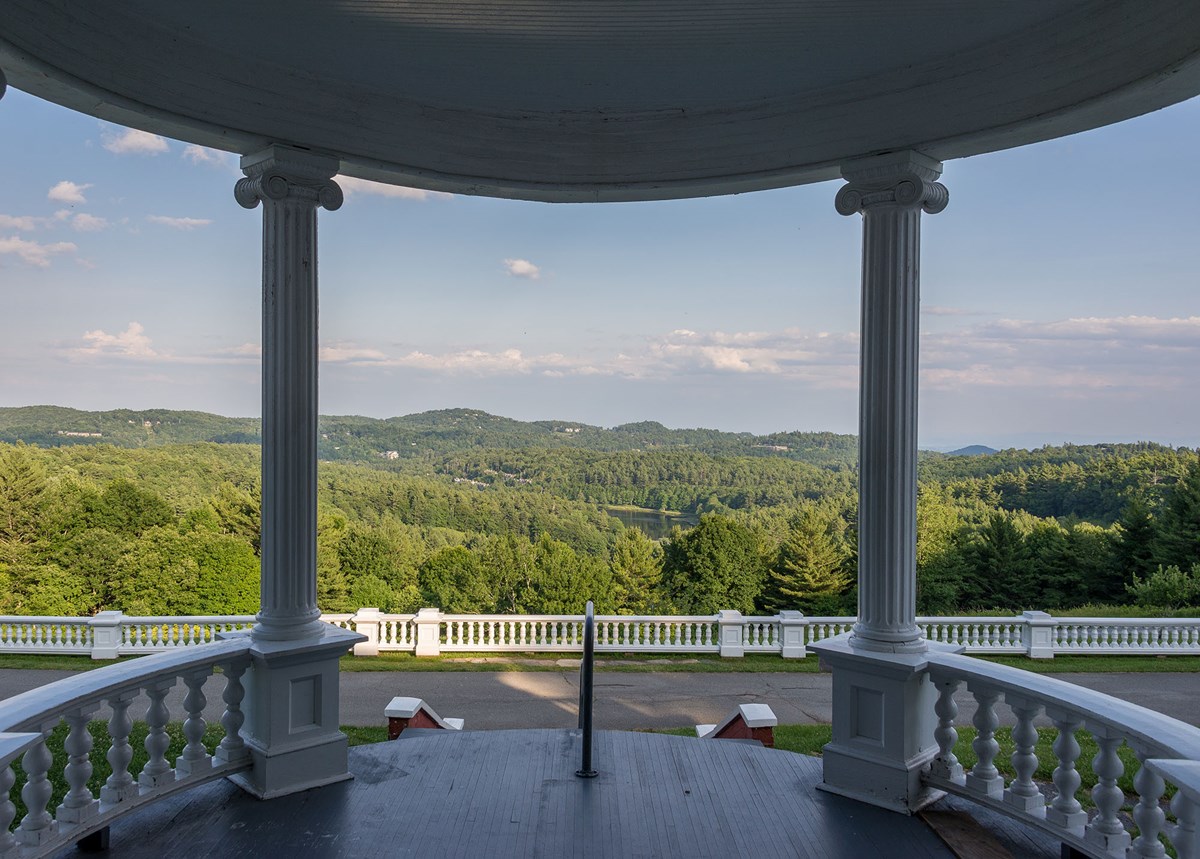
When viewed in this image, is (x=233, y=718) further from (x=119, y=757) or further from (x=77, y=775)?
(x=77, y=775)

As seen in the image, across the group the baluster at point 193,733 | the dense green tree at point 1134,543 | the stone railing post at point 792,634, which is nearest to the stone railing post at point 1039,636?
the stone railing post at point 792,634

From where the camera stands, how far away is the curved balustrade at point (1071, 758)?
2.63 m

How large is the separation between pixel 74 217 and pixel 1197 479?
4421cm

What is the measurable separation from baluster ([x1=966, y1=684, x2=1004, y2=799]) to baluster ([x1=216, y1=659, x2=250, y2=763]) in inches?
136

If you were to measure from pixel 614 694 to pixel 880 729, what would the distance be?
7416 mm

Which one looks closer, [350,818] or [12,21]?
[12,21]

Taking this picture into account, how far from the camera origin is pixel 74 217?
34031 mm

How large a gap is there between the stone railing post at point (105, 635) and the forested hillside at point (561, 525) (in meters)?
12.2

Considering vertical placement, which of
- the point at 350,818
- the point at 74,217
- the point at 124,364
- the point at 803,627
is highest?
the point at 74,217

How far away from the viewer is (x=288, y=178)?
12.5ft

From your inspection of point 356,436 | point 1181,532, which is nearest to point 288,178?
point 1181,532

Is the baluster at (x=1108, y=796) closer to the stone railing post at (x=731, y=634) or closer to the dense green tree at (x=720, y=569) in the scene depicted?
the stone railing post at (x=731, y=634)

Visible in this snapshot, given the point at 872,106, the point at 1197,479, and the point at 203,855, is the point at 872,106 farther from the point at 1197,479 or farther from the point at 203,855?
the point at 1197,479

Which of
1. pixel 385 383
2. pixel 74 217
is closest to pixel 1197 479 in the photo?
pixel 385 383
